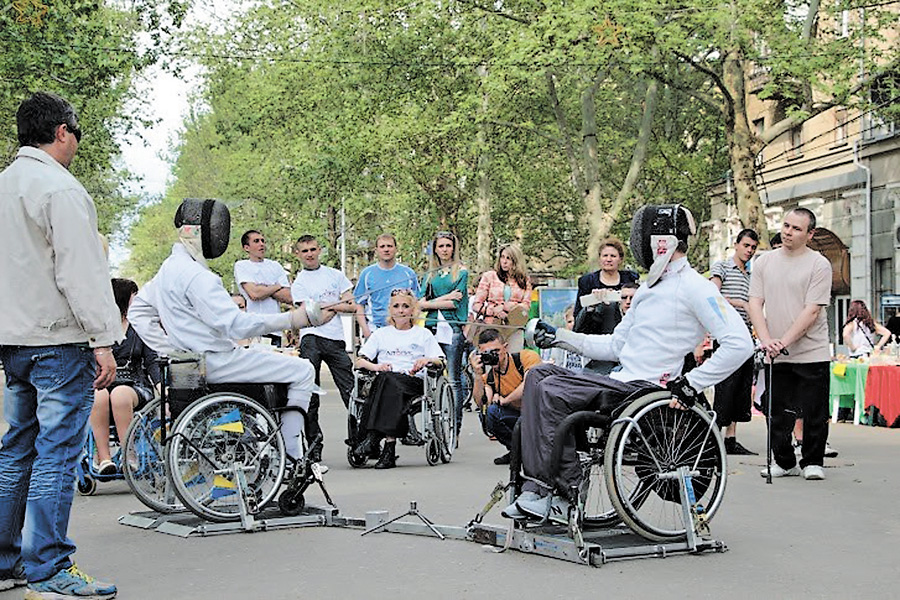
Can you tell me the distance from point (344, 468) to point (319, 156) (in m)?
30.2

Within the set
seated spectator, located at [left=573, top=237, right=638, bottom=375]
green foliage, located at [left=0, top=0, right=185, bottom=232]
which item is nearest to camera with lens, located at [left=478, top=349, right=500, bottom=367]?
seated spectator, located at [left=573, top=237, right=638, bottom=375]

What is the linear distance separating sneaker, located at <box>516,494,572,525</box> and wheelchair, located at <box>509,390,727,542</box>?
85 mm

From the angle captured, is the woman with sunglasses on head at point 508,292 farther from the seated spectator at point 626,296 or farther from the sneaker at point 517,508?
the sneaker at point 517,508

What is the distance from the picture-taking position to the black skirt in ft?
39.0

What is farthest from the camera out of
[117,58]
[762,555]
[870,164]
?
[870,164]

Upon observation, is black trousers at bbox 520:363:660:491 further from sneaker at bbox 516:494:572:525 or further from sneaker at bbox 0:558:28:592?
sneaker at bbox 0:558:28:592

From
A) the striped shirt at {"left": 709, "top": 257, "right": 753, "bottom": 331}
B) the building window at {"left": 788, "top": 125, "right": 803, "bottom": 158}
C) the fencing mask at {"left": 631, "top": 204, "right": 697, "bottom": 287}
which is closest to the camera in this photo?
the fencing mask at {"left": 631, "top": 204, "right": 697, "bottom": 287}

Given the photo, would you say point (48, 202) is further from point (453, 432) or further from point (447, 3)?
point (447, 3)

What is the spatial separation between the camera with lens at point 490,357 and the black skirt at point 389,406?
864mm

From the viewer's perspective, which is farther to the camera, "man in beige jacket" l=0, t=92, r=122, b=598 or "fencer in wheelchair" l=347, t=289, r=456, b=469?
"fencer in wheelchair" l=347, t=289, r=456, b=469

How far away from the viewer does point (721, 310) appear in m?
7.75

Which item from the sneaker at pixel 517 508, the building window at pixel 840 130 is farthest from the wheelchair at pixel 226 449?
the building window at pixel 840 130

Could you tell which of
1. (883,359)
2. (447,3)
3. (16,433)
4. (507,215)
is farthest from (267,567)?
(507,215)

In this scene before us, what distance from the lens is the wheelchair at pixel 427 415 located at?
39.5ft
